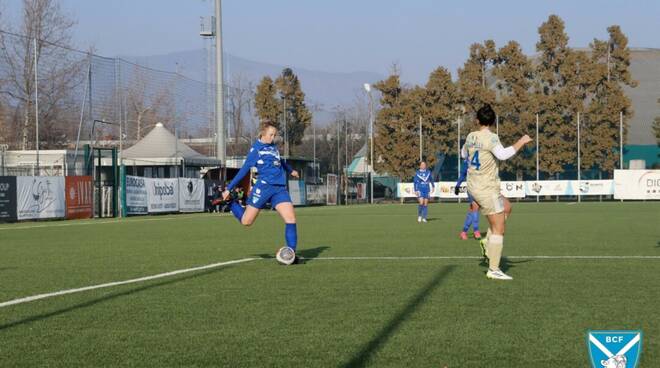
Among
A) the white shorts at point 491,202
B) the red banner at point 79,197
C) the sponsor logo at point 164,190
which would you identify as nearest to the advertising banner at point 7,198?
the red banner at point 79,197

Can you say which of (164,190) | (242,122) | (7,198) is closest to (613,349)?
(7,198)

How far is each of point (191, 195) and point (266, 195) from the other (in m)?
29.8

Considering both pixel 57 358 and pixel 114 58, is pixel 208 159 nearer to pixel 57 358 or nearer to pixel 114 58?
pixel 114 58

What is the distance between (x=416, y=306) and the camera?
7523 millimetres

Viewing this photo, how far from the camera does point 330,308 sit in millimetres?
7496

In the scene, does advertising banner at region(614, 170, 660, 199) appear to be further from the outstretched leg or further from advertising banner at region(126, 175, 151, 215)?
the outstretched leg

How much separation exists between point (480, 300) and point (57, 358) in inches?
153

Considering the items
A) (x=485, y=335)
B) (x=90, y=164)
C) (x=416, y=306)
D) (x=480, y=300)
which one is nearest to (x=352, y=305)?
(x=416, y=306)

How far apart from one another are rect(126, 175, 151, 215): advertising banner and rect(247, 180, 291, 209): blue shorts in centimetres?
2424

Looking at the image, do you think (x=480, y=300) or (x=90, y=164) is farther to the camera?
Answer: (x=90, y=164)

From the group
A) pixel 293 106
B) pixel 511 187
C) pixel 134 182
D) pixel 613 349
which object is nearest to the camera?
pixel 613 349

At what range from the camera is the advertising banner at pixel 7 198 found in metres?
29.5

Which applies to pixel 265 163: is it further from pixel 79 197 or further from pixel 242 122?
pixel 242 122

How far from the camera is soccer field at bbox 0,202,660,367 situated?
5535mm
